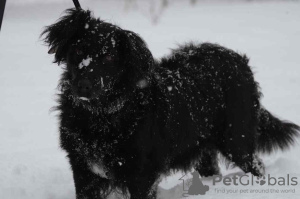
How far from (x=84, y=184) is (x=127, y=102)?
820 millimetres

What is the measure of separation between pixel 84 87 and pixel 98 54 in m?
0.36

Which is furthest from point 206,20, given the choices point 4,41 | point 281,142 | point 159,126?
point 159,126

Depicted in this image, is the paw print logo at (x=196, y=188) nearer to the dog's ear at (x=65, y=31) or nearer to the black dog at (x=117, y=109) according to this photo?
the black dog at (x=117, y=109)

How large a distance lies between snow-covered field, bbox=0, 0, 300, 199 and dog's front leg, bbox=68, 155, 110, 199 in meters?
0.81

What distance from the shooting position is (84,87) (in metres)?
3.33

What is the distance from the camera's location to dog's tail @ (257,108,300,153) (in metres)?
5.25

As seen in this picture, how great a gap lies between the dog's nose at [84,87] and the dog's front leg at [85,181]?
621mm

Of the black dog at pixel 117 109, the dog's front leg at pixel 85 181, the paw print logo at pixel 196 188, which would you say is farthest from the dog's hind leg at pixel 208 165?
the dog's front leg at pixel 85 181

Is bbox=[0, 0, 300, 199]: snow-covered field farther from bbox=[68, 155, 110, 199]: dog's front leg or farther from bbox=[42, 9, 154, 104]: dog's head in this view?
bbox=[68, 155, 110, 199]: dog's front leg

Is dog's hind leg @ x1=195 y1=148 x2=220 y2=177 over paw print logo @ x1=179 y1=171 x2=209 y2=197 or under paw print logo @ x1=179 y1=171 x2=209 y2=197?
over

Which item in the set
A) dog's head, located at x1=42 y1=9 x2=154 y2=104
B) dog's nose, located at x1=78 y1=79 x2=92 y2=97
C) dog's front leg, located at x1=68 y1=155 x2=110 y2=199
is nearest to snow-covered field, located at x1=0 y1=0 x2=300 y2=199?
dog's head, located at x1=42 y1=9 x2=154 y2=104

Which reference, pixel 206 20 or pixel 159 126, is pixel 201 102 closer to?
pixel 159 126

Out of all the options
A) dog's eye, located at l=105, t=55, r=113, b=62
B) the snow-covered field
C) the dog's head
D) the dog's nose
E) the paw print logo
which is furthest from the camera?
the snow-covered field

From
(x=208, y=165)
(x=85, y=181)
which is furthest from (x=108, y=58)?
(x=208, y=165)
